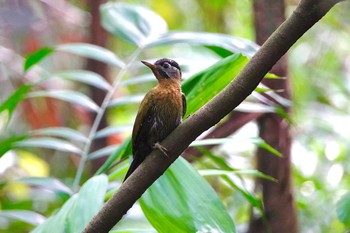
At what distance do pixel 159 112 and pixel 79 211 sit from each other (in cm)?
37

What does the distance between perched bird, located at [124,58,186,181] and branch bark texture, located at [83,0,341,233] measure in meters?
0.20

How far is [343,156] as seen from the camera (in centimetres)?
369

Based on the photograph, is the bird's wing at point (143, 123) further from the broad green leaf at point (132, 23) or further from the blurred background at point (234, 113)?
the broad green leaf at point (132, 23)

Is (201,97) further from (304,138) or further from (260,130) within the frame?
(304,138)

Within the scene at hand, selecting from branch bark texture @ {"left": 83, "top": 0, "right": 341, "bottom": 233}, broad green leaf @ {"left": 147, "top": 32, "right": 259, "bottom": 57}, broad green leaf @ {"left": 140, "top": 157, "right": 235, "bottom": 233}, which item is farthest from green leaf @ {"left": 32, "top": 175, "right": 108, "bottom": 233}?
broad green leaf @ {"left": 147, "top": 32, "right": 259, "bottom": 57}

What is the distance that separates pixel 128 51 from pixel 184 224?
4182 mm

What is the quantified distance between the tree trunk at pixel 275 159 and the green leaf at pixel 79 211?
100 centimetres

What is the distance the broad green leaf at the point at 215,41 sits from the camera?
226cm

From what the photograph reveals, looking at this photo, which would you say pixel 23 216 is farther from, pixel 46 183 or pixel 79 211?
pixel 79 211

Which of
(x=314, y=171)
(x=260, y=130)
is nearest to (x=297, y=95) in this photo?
(x=314, y=171)

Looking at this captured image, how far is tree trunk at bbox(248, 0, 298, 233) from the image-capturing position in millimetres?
2662

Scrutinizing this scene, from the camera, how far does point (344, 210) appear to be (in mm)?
1984

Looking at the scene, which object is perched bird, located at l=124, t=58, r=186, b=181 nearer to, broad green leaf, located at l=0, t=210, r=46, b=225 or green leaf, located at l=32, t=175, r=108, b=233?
green leaf, located at l=32, t=175, r=108, b=233

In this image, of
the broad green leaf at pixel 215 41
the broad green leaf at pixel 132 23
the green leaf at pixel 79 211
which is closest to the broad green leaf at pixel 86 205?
the green leaf at pixel 79 211
